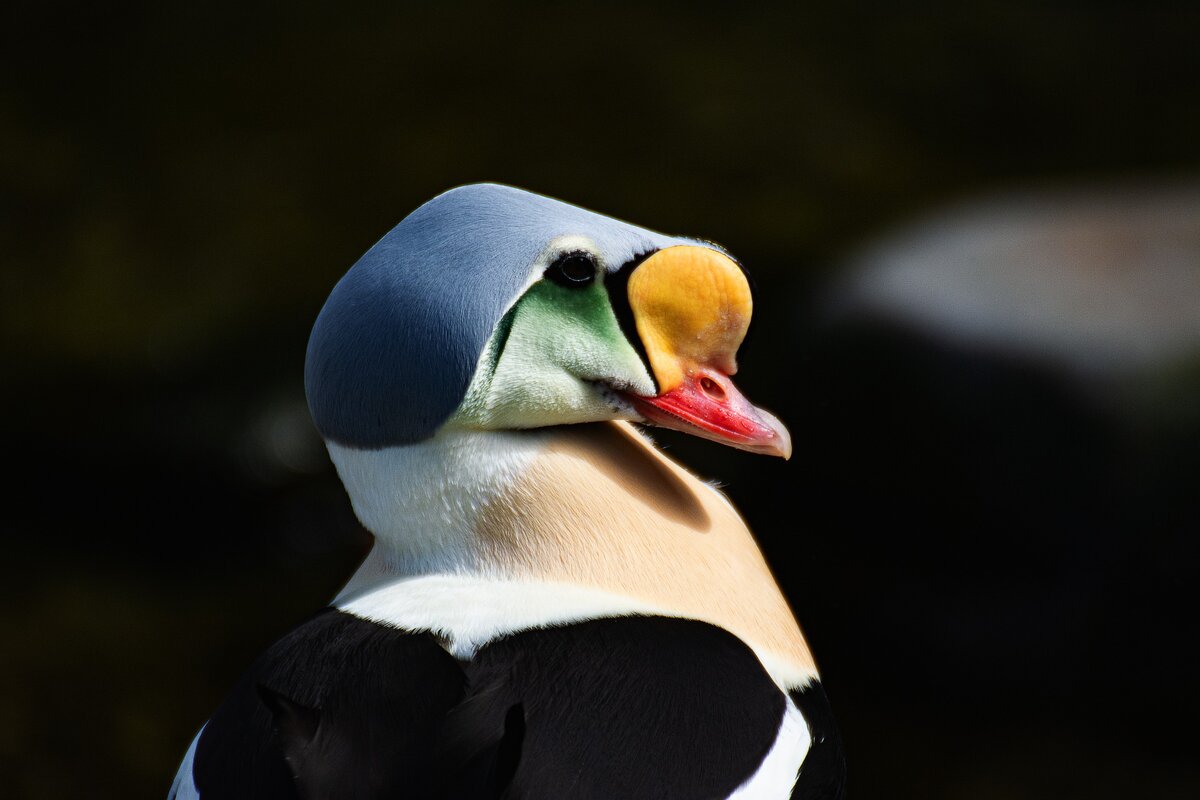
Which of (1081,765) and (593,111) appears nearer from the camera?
(1081,765)

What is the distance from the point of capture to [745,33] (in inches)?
178

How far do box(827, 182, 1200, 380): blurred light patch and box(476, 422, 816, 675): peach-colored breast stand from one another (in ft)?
5.53

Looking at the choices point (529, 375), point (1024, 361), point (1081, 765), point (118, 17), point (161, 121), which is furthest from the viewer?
point (118, 17)

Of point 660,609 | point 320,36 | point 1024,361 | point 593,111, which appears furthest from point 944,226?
point 660,609

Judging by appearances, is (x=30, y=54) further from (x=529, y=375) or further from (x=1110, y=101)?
(x=529, y=375)

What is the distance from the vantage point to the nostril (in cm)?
135

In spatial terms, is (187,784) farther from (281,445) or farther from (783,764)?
(281,445)

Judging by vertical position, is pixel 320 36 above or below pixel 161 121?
above

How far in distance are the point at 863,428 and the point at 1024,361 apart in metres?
0.32

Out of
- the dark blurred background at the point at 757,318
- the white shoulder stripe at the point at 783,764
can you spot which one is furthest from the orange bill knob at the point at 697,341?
the dark blurred background at the point at 757,318

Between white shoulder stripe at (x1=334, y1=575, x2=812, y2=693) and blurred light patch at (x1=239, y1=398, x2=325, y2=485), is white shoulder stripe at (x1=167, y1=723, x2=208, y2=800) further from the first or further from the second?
blurred light patch at (x1=239, y1=398, x2=325, y2=485)

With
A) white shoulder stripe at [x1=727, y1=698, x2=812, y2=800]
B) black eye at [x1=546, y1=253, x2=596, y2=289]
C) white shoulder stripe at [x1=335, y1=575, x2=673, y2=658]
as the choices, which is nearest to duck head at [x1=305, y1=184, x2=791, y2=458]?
black eye at [x1=546, y1=253, x2=596, y2=289]

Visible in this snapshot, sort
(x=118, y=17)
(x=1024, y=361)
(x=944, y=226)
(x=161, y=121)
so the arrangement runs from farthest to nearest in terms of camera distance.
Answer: (x=118, y=17) → (x=161, y=121) → (x=944, y=226) → (x=1024, y=361)

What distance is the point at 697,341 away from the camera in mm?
1324
